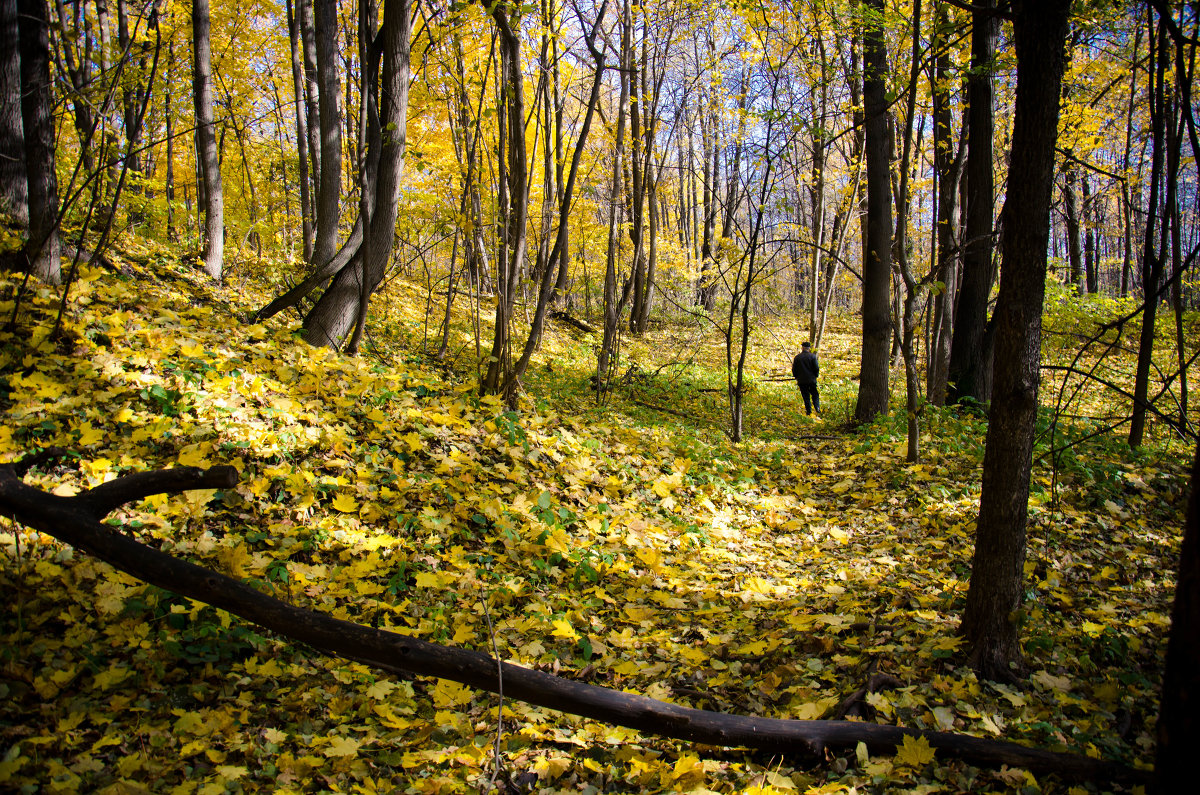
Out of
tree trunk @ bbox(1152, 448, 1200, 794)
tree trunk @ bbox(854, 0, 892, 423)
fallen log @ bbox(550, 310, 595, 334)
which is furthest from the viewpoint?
fallen log @ bbox(550, 310, 595, 334)

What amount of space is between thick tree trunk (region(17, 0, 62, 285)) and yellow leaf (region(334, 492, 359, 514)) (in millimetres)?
2886

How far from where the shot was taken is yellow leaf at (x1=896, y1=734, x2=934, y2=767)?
2.17 m

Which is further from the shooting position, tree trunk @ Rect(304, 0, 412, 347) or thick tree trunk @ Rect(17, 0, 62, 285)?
tree trunk @ Rect(304, 0, 412, 347)

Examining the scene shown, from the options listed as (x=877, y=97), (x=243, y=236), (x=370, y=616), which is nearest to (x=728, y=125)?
(x=877, y=97)

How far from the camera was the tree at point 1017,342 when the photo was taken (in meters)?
2.50

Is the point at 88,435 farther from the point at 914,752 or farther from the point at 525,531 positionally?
the point at 914,752

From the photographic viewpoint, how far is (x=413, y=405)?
5.34 metres

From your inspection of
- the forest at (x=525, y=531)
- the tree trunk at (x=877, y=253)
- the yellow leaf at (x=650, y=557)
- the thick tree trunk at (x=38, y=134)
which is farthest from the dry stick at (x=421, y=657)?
the tree trunk at (x=877, y=253)

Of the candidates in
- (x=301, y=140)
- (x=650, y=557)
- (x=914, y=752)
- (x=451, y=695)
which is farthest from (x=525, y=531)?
(x=301, y=140)

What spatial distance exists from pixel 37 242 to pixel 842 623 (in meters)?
6.05

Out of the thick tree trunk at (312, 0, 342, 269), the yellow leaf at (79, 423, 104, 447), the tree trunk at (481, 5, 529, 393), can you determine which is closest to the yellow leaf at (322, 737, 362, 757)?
the yellow leaf at (79, 423, 104, 447)

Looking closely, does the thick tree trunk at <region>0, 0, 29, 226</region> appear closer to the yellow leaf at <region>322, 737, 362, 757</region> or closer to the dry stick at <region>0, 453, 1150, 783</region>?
the dry stick at <region>0, 453, 1150, 783</region>

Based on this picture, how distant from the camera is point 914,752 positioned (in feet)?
7.23

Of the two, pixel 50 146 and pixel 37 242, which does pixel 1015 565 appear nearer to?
pixel 37 242
